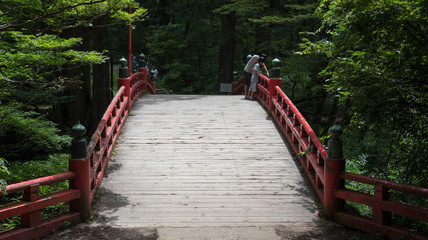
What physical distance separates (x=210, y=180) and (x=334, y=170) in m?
2.61

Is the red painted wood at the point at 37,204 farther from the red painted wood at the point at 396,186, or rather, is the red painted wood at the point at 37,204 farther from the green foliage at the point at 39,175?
the red painted wood at the point at 396,186

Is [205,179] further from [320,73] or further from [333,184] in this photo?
[320,73]

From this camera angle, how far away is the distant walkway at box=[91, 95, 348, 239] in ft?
24.4

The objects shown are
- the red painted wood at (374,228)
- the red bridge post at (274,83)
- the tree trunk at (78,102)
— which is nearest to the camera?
the red painted wood at (374,228)

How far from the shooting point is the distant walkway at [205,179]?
293 inches

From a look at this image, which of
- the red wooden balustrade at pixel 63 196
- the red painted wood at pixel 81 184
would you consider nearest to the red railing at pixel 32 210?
the red wooden balustrade at pixel 63 196

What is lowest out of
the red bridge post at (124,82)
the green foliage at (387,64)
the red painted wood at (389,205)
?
the red painted wood at (389,205)

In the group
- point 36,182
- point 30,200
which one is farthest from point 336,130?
point 30,200

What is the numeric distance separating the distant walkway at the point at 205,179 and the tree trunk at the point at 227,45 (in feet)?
34.3

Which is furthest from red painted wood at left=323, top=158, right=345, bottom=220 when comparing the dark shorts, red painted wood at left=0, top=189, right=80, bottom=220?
the dark shorts

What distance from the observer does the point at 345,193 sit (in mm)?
7316

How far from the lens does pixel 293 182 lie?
916 centimetres

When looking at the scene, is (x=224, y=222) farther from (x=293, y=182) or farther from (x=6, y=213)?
(x=6, y=213)

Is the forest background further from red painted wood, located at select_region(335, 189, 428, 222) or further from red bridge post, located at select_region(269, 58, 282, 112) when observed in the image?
red bridge post, located at select_region(269, 58, 282, 112)
